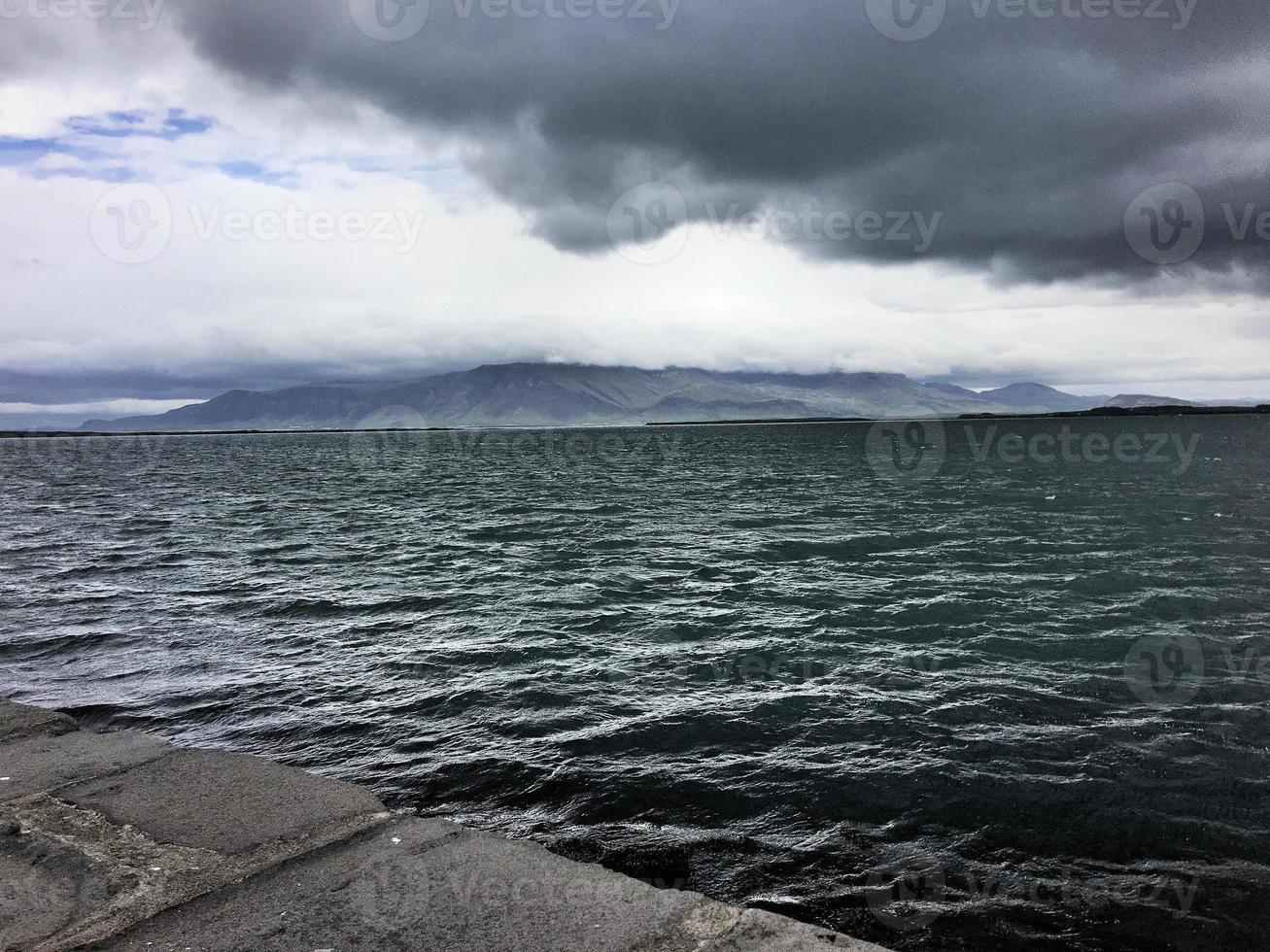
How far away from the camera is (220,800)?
737 cm

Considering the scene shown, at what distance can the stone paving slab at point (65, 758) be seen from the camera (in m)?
7.71

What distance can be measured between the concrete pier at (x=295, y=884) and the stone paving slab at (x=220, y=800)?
24mm

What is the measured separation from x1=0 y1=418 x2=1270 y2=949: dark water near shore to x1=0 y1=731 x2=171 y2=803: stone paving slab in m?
2.15

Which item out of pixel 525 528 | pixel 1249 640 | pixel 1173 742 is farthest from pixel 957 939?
pixel 525 528

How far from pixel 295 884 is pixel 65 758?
15.7ft

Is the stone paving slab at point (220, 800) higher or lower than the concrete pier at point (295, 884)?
lower

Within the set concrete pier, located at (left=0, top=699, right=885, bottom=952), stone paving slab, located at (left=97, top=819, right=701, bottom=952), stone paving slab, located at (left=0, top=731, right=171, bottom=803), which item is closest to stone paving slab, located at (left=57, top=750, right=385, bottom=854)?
concrete pier, located at (left=0, top=699, right=885, bottom=952)

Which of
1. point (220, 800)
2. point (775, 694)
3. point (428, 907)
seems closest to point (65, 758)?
point (220, 800)

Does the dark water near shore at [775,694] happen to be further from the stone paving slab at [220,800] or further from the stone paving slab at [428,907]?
the stone paving slab at [428,907]

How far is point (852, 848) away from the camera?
8.33m

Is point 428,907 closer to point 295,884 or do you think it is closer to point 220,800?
point 295,884

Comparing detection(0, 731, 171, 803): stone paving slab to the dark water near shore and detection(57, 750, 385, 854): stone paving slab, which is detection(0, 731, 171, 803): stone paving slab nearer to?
detection(57, 750, 385, 854): stone paving slab

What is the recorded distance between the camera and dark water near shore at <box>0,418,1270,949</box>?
795 centimetres

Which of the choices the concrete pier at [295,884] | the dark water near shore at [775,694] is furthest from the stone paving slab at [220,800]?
the dark water near shore at [775,694]
